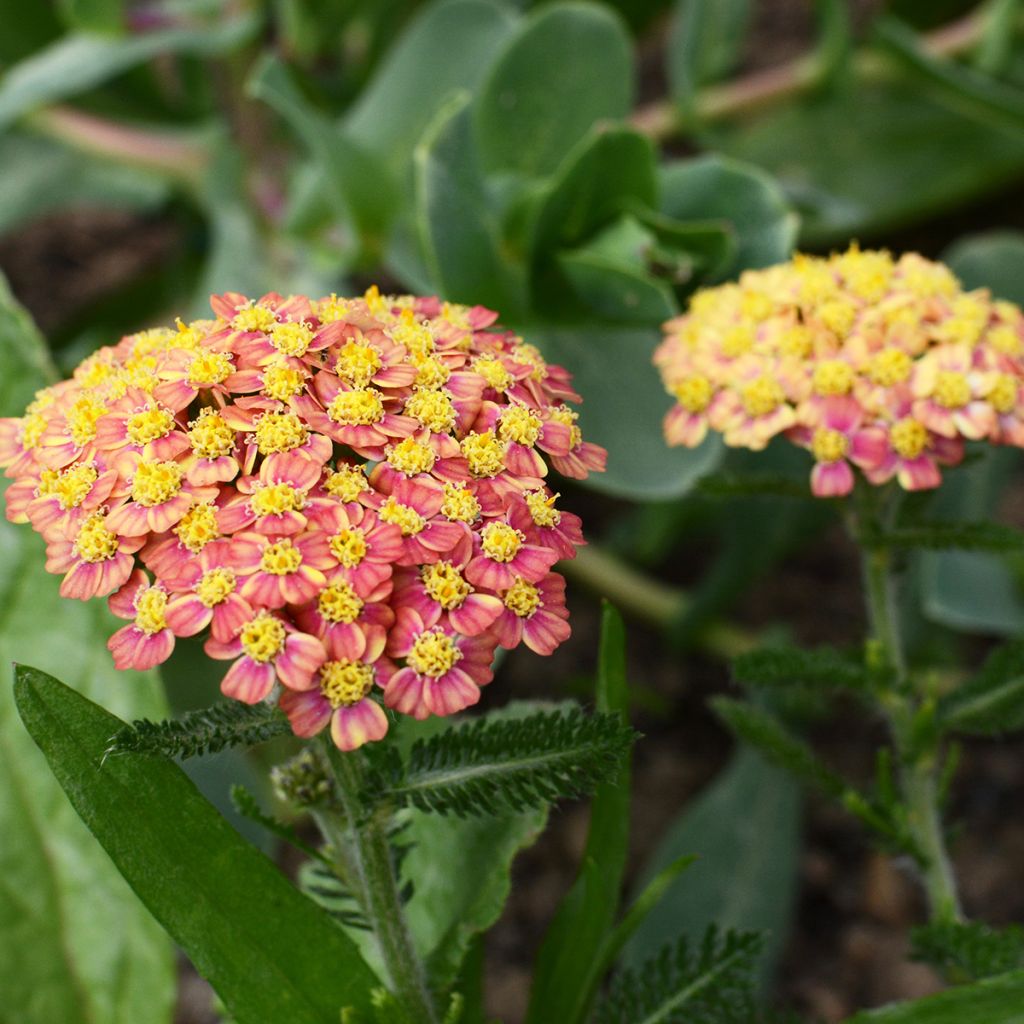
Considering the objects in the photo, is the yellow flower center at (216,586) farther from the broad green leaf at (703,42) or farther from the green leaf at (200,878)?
the broad green leaf at (703,42)

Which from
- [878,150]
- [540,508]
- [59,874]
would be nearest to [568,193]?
[540,508]

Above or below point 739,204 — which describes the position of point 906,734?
below

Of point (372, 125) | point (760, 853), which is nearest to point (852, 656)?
point (760, 853)

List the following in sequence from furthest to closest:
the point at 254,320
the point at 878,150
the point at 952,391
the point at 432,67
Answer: the point at 878,150, the point at 432,67, the point at 952,391, the point at 254,320

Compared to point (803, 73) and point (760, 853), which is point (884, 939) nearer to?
point (760, 853)

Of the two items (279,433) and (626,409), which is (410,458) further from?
(626,409)

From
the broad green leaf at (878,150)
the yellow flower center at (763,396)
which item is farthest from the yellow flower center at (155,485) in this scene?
the broad green leaf at (878,150)

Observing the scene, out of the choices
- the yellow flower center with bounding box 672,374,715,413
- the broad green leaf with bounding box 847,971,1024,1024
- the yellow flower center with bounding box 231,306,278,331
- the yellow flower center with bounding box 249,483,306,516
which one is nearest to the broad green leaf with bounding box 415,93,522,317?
the yellow flower center with bounding box 672,374,715,413

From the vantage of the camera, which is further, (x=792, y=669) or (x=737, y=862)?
(x=737, y=862)
